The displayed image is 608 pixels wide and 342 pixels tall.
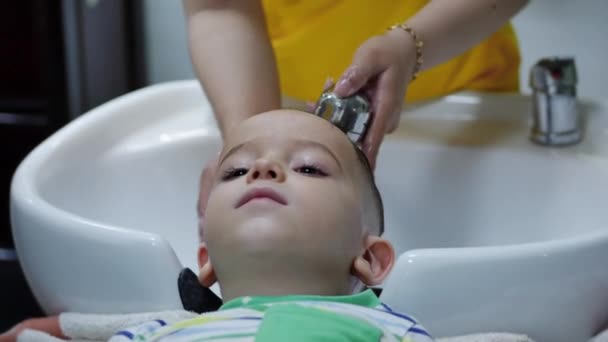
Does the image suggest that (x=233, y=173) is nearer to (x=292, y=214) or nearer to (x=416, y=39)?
(x=292, y=214)

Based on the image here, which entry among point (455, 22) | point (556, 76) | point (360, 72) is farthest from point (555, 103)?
point (360, 72)

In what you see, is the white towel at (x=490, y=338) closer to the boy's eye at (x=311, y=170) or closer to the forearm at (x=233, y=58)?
the boy's eye at (x=311, y=170)

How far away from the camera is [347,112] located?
2.60 ft

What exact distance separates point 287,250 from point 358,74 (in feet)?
0.73

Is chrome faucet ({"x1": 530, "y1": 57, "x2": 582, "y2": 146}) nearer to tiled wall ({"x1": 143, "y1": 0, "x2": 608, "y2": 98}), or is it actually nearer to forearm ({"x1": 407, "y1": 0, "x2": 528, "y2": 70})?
forearm ({"x1": 407, "y1": 0, "x2": 528, "y2": 70})

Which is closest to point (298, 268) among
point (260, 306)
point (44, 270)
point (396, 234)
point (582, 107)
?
point (260, 306)

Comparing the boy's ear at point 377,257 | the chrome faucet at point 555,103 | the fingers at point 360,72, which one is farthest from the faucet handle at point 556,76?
the boy's ear at point 377,257

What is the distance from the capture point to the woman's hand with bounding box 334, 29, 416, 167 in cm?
80

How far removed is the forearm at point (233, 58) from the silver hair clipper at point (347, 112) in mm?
109

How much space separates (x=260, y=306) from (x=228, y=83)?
0.33m

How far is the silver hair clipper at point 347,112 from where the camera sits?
789 mm

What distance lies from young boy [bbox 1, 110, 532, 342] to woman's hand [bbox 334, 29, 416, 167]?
74 millimetres

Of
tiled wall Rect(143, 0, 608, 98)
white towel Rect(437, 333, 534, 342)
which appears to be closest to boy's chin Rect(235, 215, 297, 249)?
white towel Rect(437, 333, 534, 342)

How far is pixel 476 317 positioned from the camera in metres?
0.63
